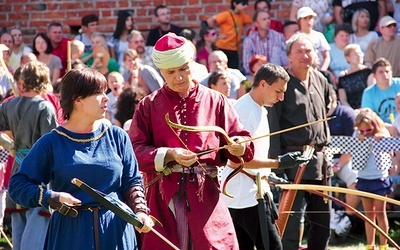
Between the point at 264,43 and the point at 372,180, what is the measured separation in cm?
358

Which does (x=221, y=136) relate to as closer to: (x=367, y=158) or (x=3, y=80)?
(x=367, y=158)

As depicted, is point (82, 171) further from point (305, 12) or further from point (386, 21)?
point (386, 21)

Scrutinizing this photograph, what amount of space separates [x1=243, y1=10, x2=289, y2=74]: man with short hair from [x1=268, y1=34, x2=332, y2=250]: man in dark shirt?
417 centimetres

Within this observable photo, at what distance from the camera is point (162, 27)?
1285 centimetres

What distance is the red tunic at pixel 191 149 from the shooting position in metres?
5.52

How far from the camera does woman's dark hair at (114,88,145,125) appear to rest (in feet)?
30.5

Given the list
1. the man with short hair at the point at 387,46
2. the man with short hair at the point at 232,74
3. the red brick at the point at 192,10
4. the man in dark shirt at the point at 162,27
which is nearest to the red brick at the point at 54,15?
the man in dark shirt at the point at 162,27

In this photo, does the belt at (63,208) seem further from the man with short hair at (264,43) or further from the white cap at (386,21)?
the white cap at (386,21)

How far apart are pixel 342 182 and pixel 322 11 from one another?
3347 mm

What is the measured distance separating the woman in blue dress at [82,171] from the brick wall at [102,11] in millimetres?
8385

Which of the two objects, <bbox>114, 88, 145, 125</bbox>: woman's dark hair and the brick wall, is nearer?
<bbox>114, 88, 145, 125</bbox>: woman's dark hair

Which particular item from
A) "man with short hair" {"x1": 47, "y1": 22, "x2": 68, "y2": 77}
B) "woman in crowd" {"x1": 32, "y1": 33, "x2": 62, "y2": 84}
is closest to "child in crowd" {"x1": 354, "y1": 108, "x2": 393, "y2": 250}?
"woman in crowd" {"x1": 32, "y1": 33, "x2": 62, "y2": 84}

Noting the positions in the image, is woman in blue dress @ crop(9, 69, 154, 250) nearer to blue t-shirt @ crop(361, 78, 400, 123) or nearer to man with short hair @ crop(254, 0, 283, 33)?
blue t-shirt @ crop(361, 78, 400, 123)

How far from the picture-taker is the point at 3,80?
11.3 m
